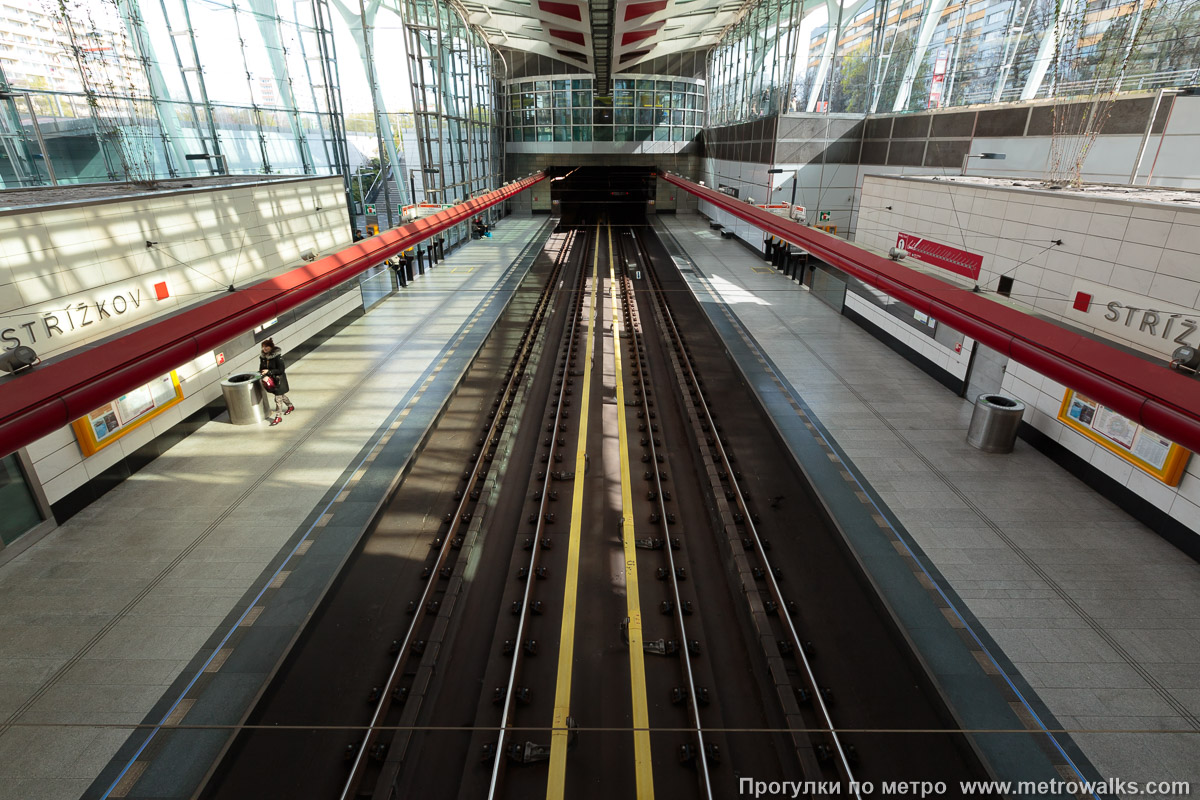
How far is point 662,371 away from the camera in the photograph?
12617 mm

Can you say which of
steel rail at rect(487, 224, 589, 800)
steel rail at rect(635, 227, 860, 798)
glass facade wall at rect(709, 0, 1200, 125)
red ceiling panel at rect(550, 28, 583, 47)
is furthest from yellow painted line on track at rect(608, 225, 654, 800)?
red ceiling panel at rect(550, 28, 583, 47)

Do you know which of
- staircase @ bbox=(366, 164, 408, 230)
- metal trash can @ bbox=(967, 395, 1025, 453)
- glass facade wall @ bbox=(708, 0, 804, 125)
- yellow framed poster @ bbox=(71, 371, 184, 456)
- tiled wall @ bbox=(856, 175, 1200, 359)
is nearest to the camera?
tiled wall @ bbox=(856, 175, 1200, 359)

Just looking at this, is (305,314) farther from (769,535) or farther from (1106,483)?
(1106,483)

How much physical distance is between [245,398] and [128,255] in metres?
2.64

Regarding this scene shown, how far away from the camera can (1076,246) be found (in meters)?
8.04

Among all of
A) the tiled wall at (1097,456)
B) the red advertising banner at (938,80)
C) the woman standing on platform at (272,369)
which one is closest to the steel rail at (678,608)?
the tiled wall at (1097,456)

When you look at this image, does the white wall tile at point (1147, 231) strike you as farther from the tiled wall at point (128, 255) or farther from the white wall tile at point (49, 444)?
the tiled wall at point (128, 255)

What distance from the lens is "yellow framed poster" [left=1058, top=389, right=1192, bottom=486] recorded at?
6.41 m

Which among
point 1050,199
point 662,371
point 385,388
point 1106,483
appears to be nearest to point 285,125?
point 385,388

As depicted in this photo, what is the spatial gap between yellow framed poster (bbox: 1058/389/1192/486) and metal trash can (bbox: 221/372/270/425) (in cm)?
1168

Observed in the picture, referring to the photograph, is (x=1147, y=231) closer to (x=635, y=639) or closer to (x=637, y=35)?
(x=635, y=639)

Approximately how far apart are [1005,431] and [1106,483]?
53.4 inches

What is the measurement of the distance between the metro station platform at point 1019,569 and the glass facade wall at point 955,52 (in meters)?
7.99

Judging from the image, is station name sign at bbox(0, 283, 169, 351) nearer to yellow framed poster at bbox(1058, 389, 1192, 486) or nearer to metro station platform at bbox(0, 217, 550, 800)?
metro station platform at bbox(0, 217, 550, 800)
